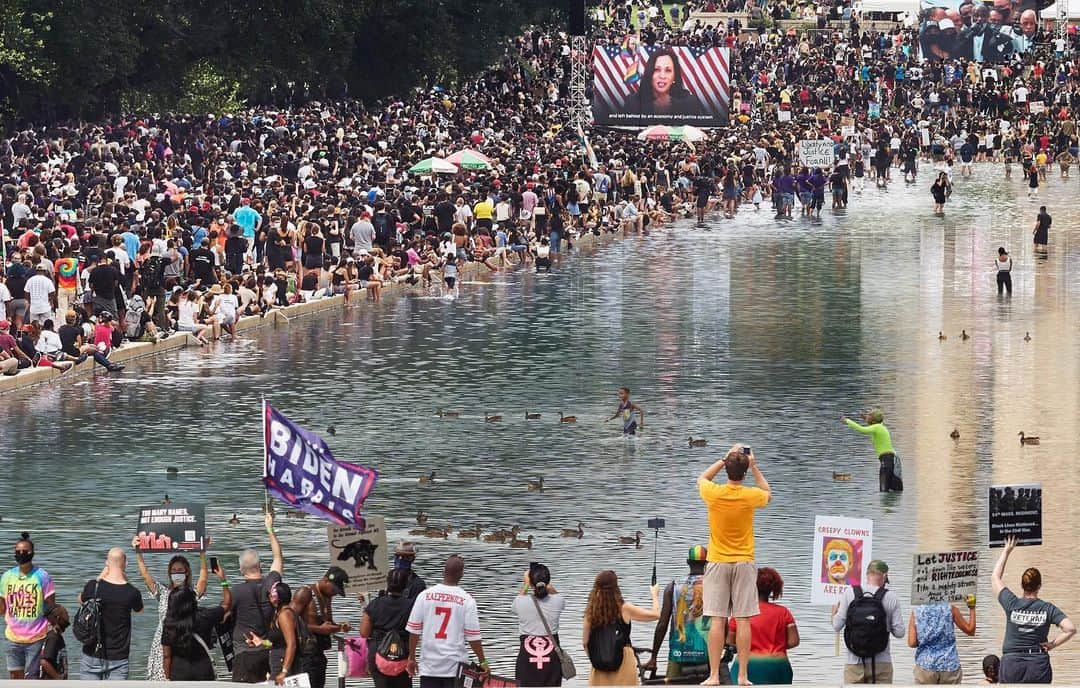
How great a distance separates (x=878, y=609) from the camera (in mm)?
15008

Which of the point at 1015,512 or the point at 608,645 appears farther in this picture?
the point at 1015,512

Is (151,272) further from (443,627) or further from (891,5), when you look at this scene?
(891,5)

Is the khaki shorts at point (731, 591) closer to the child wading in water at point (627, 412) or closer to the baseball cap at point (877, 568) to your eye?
the baseball cap at point (877, 568)

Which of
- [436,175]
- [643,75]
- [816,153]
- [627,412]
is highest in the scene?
[643,75]

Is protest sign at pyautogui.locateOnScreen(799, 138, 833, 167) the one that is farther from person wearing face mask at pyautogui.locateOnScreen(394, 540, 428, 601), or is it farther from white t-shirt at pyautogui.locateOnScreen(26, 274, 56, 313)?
person wearing face mask at pyautogui.locateOnScreen(394, 540, 428, 601)

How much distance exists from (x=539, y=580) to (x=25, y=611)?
374 cm

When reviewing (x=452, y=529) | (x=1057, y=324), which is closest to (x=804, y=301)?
(x=1057, y=324)

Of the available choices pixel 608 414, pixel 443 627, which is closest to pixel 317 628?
pixel 443 627

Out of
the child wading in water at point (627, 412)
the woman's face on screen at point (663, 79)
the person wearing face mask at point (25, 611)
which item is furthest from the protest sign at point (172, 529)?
the woman's face on screen at point (663, 79)

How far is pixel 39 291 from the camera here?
1339 inches

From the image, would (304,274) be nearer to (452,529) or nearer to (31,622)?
(452,529)

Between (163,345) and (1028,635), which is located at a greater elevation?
(1028,635)

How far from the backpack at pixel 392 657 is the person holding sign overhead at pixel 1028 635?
3.87 meters

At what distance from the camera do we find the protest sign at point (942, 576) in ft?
50.3
